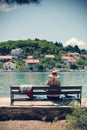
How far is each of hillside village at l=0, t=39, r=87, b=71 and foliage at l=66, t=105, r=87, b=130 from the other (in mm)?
120061

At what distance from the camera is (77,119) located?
29.6 ft

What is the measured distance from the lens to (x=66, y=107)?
33.0ft

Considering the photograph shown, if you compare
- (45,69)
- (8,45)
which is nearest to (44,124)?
(45,69)

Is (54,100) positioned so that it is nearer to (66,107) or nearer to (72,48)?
(66,107)

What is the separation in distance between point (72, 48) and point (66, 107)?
15007 cm

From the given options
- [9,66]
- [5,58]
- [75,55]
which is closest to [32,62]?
[9,66]

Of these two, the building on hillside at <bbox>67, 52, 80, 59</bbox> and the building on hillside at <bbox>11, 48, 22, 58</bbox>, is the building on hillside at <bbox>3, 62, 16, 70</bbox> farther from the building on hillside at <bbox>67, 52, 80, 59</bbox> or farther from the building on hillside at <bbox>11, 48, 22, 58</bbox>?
the building on hillside at <bbox>67, 52, 80, 59</bbox>

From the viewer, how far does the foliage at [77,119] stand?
893cm

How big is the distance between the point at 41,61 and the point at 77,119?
422 feet

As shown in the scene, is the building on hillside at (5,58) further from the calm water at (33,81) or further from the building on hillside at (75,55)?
the calm water at (33,81)

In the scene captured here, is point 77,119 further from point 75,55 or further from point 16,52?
point 75,55

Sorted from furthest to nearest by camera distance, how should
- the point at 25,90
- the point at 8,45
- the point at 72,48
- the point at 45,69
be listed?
the point at 72,48 < the point at 8,45 < the point at 45,69 < the point at 25,90

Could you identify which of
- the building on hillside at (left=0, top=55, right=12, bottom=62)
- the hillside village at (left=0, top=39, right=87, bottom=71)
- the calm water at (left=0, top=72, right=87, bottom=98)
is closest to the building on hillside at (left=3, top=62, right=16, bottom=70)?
the hillside village at (left=0, top=39, right=87, bottom=71)

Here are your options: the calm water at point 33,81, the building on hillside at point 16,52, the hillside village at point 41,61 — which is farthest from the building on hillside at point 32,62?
the calm water at point 33,81
